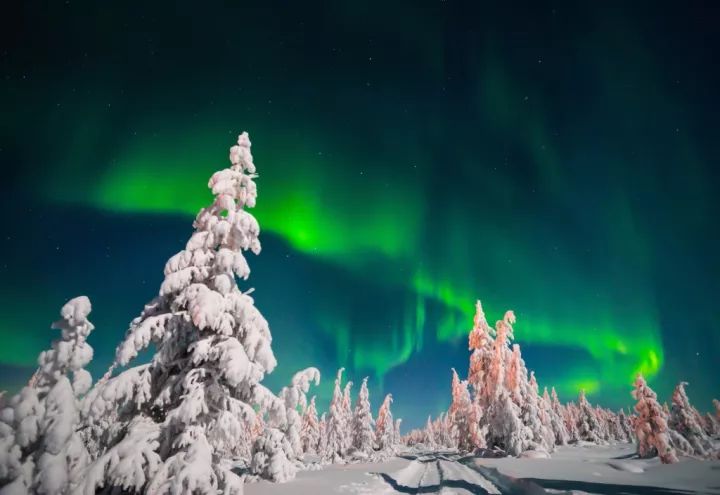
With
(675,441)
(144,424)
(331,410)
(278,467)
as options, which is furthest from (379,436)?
(144,424)

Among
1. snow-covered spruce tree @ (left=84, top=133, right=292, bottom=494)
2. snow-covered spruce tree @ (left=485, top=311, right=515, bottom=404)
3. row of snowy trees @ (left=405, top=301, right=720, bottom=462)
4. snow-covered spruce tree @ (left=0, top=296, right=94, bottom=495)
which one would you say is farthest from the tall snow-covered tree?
snow-covered spruce tree @ (left=0, top=296, right=94, bottom=495)

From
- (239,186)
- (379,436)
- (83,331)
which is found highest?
(239,186)

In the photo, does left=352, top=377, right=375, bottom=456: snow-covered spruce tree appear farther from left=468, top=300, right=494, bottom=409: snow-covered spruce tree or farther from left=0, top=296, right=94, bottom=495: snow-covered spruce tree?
left=0, top=296, right=94, bottom=495: snow-covered spruce tree

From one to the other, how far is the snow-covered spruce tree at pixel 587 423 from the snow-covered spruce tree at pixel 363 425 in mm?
57398

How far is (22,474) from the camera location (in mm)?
6207

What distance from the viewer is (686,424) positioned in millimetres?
38844

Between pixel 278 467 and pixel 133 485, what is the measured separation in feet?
29.8

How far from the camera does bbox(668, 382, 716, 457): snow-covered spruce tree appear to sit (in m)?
36.6

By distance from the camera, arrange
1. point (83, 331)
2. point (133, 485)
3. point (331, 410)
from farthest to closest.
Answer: point (331, 410)
point (133, 485)
point (83, 331)

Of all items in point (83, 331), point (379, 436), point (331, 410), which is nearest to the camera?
point (83, 331)

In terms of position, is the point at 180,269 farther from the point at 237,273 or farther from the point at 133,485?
the point at 133,485

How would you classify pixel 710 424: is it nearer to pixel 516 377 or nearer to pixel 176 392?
pixel 516 377

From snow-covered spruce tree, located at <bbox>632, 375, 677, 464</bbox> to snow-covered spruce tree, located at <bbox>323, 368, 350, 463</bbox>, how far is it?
3588 centimetres

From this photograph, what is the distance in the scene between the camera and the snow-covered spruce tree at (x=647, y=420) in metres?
32.2
